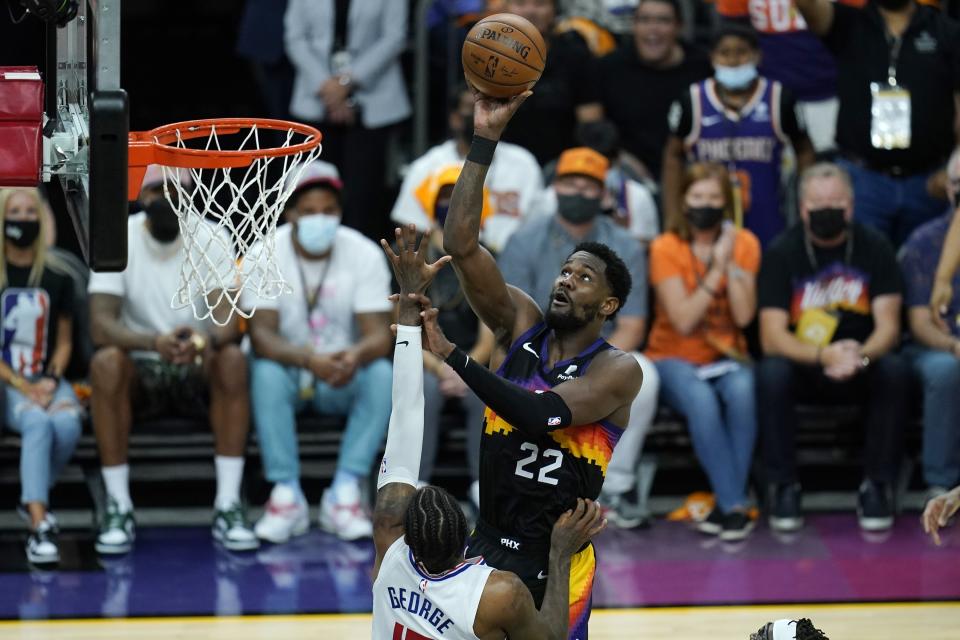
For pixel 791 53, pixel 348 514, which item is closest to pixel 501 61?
pixel 348 514

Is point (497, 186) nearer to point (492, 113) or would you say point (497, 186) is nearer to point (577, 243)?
point (577, 243)

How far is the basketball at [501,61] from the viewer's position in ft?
15.5

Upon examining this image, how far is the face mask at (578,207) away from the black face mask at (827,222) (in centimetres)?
104

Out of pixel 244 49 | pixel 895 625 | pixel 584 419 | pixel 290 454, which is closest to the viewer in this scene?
pixel 584 419

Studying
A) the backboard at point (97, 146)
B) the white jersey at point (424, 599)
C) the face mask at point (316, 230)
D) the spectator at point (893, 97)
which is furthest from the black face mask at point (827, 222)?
the backboard at point (97, 146)

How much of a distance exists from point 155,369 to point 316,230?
100 centimetres

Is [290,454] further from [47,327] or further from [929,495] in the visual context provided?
[929,495]

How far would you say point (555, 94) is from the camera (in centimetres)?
845

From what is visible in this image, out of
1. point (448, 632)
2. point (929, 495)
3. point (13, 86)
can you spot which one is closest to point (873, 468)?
point (929, 495)

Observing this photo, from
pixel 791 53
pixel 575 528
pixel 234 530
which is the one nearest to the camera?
pixel 575 528

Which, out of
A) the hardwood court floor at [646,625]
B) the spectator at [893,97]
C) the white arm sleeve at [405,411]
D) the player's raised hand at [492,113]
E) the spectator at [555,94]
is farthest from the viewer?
the spectator at [555,94]

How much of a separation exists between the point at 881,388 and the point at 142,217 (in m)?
3.61

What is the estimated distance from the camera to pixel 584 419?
462 centimetres

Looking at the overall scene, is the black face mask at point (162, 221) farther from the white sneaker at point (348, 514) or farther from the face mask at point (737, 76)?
the face mask at point (737, 76)
